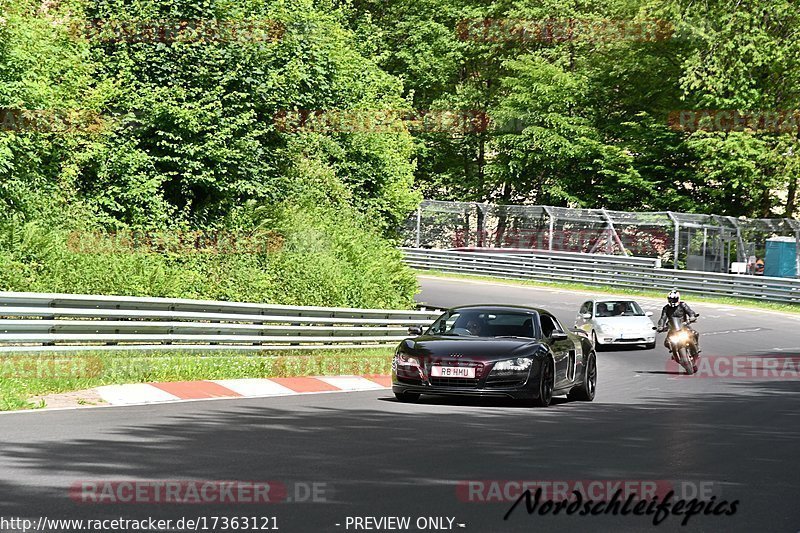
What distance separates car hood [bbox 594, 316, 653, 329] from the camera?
1234 inches

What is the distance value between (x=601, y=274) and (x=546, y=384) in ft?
118

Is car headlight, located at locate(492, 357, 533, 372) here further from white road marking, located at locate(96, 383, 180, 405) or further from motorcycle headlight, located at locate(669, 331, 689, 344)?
motorcycle headlight, located at locate(669, 331, 689, 344)

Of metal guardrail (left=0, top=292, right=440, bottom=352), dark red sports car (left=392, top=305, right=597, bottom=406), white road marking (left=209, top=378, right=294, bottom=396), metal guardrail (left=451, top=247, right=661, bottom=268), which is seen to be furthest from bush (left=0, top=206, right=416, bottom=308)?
metal guardrail (left=451, top=247, right=661, bottom=268)

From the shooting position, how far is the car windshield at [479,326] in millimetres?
16359

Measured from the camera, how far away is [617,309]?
32.0m

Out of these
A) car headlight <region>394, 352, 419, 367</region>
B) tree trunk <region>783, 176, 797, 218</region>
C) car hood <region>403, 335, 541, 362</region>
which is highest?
tree trunk <region>783, 176, 797, 218</region>

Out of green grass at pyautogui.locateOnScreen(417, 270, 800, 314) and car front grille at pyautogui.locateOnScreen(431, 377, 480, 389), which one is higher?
car front grille at pyautogui.locateOnScreen(431, 377, 480, 389)

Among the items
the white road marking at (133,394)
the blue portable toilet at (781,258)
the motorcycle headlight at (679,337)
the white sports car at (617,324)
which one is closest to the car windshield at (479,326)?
the white road marking at (133,394)

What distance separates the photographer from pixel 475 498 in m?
8.29

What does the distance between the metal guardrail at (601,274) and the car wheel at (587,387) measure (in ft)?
93.3

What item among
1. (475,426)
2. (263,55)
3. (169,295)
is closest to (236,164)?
(263,55)

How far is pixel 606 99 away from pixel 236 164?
3935 centimetres

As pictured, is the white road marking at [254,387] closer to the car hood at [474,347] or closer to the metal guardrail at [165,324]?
the metal guardrail at [165,324]

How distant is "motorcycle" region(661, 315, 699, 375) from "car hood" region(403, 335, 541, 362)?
8161mm
